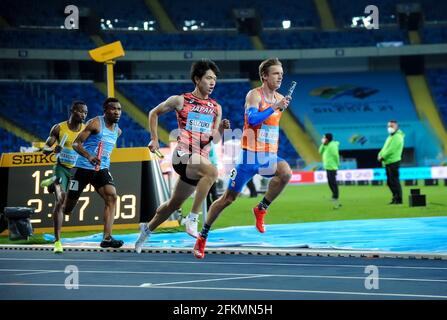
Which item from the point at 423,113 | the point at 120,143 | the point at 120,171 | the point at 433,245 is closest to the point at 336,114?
the point at 423,113

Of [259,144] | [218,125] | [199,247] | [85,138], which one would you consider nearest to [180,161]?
[218,125]

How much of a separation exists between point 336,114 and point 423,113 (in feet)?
17.7

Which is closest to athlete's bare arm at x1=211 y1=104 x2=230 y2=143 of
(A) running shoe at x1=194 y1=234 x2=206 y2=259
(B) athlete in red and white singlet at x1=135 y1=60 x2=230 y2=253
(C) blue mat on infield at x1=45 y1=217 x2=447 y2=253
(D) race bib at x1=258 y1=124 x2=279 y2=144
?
(B) athlete in red and white singlet at x1=135 y1=60 x2=230 y2=253

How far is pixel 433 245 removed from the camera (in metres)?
10.8

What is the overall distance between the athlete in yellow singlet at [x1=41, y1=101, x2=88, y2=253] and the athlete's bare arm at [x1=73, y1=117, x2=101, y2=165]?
704 mm

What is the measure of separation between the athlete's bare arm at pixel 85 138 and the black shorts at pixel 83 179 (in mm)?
363

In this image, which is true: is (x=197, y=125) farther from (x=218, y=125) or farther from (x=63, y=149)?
(x=63, y=149)

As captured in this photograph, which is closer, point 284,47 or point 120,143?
point 120,143

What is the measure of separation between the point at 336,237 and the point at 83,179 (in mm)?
4308

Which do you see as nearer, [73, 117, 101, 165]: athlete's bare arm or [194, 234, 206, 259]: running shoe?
[194, 234, 206, 259]: running shoe

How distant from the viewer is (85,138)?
33.5ft

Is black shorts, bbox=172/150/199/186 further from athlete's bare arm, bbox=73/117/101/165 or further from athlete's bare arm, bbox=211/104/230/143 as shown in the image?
athlete's bare arm, bbox=73/117/101/165

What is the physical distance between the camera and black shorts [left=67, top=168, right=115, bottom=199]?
409 inches

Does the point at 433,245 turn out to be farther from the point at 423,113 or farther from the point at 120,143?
the point at 423,113
